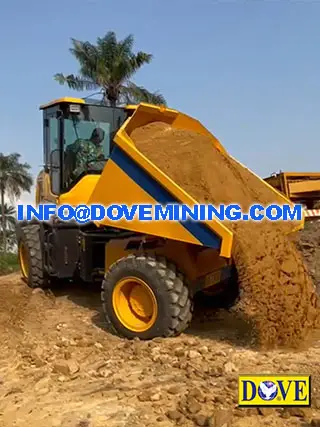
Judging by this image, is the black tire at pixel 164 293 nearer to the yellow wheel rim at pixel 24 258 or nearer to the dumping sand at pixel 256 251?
the dumping sand at pixel 256 251

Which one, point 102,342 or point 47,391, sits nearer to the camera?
point 47,391

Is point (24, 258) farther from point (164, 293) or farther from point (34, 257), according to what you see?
point (164, 293)

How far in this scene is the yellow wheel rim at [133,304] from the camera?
19.5ft

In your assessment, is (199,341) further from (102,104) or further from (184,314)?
(102,104)

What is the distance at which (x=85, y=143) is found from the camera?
8008mm

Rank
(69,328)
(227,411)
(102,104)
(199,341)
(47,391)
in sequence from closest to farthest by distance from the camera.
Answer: (227,411) → (47,391) → (199,341) → (69,328) → (102,104)

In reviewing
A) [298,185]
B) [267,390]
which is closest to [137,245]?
[267,390]

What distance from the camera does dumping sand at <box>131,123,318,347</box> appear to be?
5363 millimetres

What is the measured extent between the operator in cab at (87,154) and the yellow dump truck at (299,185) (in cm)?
278

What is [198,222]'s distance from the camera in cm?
540

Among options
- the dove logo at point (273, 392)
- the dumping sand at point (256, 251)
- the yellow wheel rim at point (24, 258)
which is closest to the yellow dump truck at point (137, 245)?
the dumping sand at point (256, 251)

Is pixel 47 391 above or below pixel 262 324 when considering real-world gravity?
below

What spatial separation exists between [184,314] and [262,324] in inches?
31.6

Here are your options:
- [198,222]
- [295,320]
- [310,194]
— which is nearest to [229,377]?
[295,320]
